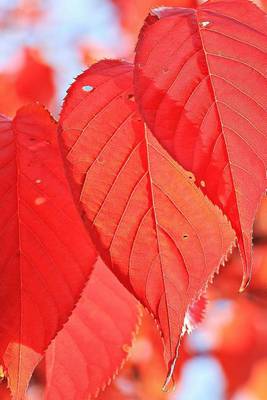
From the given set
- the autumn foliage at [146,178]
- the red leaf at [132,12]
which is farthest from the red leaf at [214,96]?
the red leaf at [132,12]

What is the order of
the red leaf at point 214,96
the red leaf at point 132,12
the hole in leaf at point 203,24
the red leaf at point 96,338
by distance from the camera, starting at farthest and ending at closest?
the red leaf at point 132,12 → the red leaf at point 96,338 → the hole in leaf at point 203,24 → the red leaf at point 214,96

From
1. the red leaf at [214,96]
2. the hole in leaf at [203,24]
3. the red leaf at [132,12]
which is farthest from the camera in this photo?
the red leaf at [132,12]

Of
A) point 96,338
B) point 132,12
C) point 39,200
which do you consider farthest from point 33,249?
point 132,12

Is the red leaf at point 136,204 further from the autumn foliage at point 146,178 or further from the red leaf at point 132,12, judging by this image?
the red leaf at point 132,12

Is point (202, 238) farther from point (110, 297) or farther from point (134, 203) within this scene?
point (110, 297)

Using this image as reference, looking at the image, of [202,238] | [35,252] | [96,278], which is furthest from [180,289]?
[96,278]

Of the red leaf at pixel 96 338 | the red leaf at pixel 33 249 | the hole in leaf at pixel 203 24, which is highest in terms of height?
the hole in leaf at pixel 203 24

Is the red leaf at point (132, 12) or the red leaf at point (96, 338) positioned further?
the red leaf at point (132, 12)

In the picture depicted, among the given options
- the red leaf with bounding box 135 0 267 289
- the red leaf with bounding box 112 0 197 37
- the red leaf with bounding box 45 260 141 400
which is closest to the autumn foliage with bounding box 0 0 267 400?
the red leaf with bounding box 135 0 267 289
